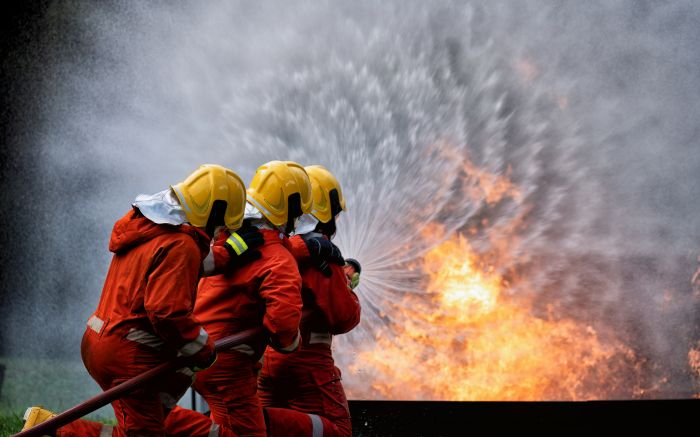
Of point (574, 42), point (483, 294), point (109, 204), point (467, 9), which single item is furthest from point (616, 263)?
point (109, 204)

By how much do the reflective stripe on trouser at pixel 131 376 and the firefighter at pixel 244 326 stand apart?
14.1 inches

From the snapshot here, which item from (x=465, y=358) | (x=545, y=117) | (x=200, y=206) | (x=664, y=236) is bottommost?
(x=200, y=206)

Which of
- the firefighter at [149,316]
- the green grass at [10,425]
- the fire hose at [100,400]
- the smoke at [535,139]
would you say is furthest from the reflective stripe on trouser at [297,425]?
the green grass at [10,425]

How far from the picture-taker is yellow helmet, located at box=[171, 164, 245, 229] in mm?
3332

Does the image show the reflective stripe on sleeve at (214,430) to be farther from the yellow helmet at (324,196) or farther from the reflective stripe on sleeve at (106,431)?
the yellow helmet at (324,196)

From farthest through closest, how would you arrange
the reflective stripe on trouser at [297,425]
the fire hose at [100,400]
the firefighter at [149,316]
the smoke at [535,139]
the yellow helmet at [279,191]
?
the smoke at [535,139]
the yellow helmet at [279,191]
the reflective stripe on trouser at [297,425]
the firefighter at [149,316]
the fire hose at [100,400]

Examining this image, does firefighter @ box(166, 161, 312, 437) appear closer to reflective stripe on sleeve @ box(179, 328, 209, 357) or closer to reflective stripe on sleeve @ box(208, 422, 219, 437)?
reflective stripe on sleeve @ box(208, 422, 219, 437)

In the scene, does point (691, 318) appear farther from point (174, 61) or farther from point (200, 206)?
point (174, 61)

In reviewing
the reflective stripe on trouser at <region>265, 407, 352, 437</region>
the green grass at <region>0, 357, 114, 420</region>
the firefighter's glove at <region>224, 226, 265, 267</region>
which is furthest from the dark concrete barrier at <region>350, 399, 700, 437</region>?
the green grass at <region>0, 357, 114, 420</region>

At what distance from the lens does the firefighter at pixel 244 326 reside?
3549mm

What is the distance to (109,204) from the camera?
1140 centimetres

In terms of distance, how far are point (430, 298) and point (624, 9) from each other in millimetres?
4009

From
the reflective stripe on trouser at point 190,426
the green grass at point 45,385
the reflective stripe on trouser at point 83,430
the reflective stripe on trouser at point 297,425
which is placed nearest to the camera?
the reflective stripe on trouser at point 83,430

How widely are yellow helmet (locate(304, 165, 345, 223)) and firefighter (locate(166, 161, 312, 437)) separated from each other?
616mm
